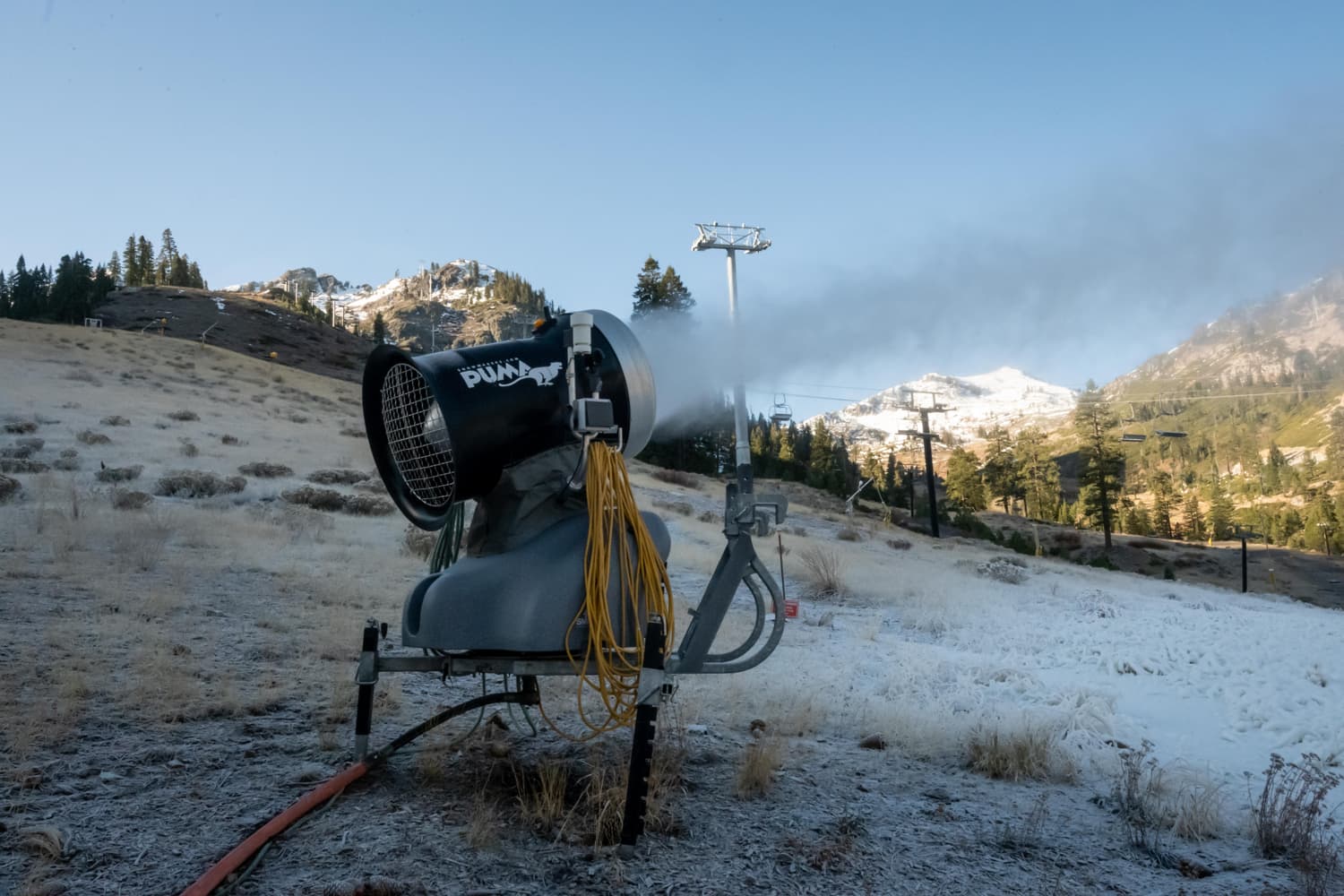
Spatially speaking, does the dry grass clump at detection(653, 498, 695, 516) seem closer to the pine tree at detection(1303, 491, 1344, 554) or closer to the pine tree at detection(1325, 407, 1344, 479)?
the pine tree at detection(1303, 491, 1344, 554)

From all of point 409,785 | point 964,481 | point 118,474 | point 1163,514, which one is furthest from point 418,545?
point 1163,514

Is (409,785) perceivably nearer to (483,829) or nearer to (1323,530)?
(483,829)

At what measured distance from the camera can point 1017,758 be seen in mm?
5297

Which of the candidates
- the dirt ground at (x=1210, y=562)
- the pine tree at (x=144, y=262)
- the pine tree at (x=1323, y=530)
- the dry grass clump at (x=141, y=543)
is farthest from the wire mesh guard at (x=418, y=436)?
the pine tree at (x=144, y=262)

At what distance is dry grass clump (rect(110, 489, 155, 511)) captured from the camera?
558 inches

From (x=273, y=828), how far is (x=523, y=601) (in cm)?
127

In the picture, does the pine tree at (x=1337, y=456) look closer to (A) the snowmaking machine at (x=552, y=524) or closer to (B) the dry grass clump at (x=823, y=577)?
(B) the dry grass clump at (x=823, y=577)

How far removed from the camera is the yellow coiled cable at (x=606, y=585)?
12.6 feet

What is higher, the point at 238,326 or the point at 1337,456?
the point at 238,326

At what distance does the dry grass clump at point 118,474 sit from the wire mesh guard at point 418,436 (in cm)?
1567

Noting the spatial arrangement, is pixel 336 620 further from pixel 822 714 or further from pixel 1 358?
pixel 1 358

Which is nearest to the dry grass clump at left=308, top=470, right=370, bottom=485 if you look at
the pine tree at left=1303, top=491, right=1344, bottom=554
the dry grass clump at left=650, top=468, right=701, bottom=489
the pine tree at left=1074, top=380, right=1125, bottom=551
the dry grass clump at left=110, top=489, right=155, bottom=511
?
the dry grass clump at left=110, top=489, right=155, bottom=511

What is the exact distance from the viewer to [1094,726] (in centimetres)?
721

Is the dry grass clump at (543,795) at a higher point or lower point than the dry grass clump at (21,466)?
lower
